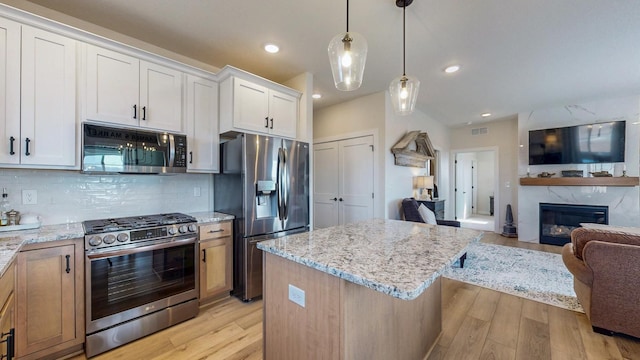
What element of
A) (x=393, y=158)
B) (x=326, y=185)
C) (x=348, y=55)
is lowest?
(x=326, y=185)

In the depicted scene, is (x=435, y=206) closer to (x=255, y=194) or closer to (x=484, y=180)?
(x=255, y=194)

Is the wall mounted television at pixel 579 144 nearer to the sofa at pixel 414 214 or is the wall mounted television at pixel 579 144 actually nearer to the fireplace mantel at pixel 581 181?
the fireplace mantel at pixel 581 181

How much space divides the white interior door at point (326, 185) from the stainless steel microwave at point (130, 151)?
281 cm

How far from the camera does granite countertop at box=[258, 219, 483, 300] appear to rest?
38.0 inches

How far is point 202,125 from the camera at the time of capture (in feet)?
9.29

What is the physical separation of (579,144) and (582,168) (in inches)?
18.4

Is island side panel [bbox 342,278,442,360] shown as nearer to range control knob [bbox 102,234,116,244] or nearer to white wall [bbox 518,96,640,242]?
range control knob [bbox 102,234,116,244]

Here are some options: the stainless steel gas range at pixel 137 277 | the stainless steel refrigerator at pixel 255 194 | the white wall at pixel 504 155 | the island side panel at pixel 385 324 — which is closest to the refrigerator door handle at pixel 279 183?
Answer: the stainless steel refrigerator at pixel 255 194

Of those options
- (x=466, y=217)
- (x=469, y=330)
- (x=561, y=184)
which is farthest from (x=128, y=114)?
(x=466, y=217)

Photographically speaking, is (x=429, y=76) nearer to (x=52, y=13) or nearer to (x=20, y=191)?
(x=52, y=13)

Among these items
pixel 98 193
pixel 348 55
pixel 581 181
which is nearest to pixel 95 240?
pixel 98 193

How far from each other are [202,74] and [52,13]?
4.02ft

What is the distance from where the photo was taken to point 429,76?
142 inches

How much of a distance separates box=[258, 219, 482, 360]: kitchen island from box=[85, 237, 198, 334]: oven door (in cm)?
127
